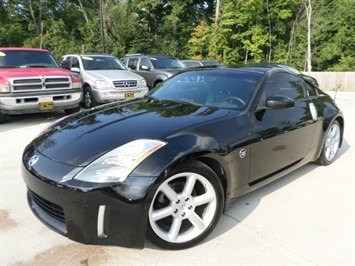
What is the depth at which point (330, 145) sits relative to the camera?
4359 millimetres

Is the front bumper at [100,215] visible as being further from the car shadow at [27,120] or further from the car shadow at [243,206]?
the car shadow at [27,120]

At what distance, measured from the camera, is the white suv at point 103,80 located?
8.14m

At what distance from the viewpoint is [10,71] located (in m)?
6.54

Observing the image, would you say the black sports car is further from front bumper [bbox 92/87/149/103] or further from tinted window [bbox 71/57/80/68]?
tinted window [bbox 71/57/80/68]

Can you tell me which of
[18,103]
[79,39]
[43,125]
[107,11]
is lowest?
[43,125]

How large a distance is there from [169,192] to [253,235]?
942 millimetres

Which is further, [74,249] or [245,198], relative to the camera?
[245,198]

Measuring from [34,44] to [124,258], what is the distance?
120 ft

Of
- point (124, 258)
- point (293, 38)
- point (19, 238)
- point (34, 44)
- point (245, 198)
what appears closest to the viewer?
point (124, 258)

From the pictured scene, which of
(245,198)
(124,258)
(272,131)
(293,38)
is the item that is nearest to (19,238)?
(124,258)

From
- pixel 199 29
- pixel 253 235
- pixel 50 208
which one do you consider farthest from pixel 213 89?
pixel 199 29

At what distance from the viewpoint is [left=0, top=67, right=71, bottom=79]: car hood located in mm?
6363

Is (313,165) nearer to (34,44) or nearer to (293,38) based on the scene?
(293,38)

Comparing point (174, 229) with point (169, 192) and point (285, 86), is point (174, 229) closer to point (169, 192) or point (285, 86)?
point (169, 192)
